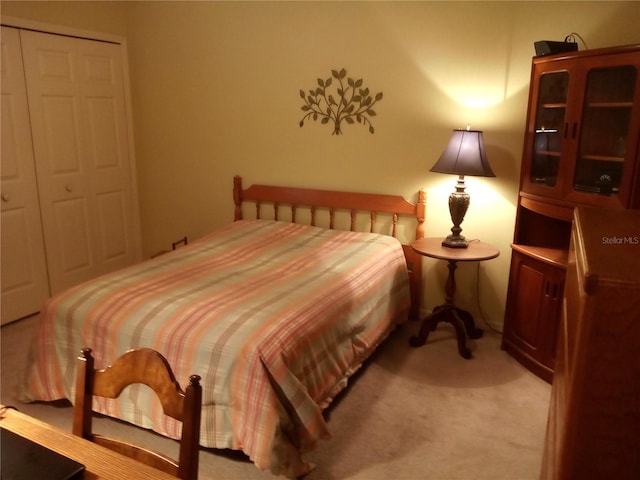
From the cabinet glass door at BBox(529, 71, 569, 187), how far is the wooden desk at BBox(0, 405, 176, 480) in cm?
251

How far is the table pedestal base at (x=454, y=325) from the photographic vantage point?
3.12 meters

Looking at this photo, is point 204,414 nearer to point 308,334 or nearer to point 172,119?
point 308,334

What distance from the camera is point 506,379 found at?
9.43ft

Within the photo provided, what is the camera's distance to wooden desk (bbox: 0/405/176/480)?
102 centimetres

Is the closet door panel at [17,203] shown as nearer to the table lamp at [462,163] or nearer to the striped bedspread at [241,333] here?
the striped bedspread at [241,333]

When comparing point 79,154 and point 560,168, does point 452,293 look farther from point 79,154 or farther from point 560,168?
point 79,154

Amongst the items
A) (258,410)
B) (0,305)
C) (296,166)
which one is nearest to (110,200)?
(0,305)

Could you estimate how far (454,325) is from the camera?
318cm

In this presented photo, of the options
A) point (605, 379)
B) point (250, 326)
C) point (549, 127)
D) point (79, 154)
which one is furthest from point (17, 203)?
point (605, 379)

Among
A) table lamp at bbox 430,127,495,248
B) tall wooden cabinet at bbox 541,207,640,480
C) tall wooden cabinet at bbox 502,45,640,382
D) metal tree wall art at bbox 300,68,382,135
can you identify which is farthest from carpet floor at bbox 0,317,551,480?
metal tree wall art at bbox 300,68,382,135

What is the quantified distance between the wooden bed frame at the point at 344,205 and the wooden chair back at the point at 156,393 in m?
2.54

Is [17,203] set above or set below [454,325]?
above

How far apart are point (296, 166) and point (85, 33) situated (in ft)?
6.32

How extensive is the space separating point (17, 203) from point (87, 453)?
308 cm
